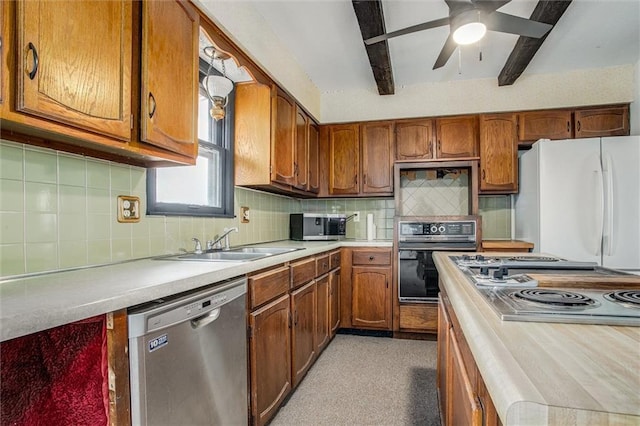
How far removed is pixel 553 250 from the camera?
2.78 m

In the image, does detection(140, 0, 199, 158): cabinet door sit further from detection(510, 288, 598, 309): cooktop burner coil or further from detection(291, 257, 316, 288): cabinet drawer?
detection(510, 288, 598, 309): cooktop burner coil

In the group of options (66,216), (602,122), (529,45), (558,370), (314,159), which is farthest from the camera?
(314,159)

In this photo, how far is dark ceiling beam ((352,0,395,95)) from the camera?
6.73 feet

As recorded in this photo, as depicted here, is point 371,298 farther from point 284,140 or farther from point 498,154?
point 498,154

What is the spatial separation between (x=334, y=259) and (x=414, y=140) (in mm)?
1492

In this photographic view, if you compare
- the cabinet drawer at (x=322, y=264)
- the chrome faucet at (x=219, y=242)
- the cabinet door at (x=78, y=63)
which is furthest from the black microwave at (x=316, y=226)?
the cabinet door at (x=78, y=63)

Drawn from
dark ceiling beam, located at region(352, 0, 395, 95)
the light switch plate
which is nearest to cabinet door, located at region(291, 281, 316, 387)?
the light switch plate

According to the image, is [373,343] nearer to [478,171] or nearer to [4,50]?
[478,171]

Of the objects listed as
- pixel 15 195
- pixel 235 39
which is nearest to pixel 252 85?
pixel 235 39

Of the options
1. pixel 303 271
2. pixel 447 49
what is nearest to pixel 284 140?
pixel 303 271

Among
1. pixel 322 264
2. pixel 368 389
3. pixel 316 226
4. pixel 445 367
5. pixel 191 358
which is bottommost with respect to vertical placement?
pixel 368 389

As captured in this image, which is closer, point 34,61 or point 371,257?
point 34,61

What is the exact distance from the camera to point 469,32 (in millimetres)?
1871

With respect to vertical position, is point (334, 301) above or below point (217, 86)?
below
